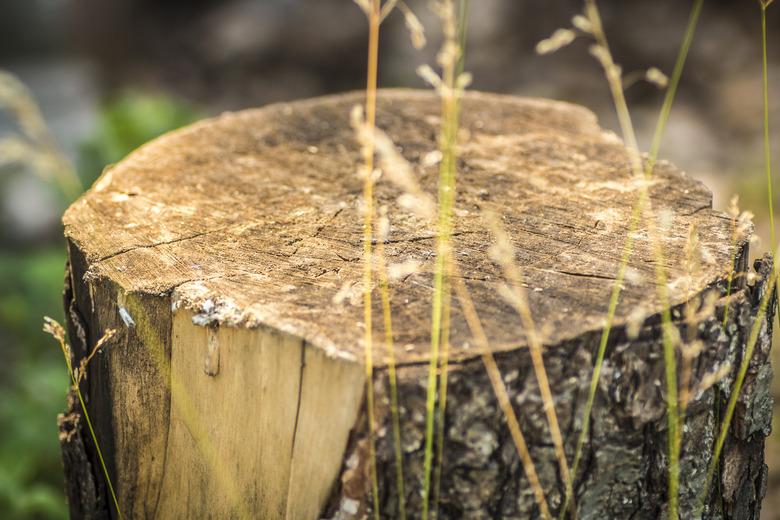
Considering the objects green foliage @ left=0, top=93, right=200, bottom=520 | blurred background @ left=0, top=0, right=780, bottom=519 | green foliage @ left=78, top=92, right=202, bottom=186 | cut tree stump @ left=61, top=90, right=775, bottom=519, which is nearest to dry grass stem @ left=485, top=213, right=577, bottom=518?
cut tree stump @ left=61, top=90, right=775, bottom=519

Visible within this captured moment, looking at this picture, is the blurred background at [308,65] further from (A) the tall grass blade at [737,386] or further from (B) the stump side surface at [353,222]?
(A) the tall grass blade at [737,386]

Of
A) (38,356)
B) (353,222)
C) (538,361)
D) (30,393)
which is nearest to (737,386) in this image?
(538,361)

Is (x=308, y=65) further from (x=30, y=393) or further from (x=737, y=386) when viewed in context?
(x=737, y=386)

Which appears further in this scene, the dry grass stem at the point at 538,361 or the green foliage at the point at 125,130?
the green foliage at the point at 125,130

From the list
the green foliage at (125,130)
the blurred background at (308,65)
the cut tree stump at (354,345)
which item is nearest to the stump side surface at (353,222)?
the cut tree stump at (354,345)

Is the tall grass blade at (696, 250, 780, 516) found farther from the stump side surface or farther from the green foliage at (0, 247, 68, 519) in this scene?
the green foliage at (0, 247, 68, 519)

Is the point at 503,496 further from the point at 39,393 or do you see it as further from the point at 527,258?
the point at 39,393

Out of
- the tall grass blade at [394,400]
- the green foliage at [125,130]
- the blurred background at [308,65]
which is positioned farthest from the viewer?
the blurred background at [308,65]
